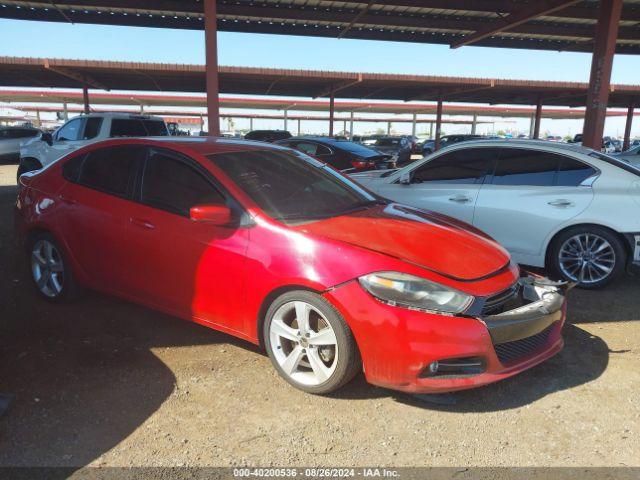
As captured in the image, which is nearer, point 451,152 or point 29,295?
point 29,295

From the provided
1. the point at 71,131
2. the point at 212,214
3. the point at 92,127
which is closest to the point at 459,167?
the point at 212,214

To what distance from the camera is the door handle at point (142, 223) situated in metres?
3.62

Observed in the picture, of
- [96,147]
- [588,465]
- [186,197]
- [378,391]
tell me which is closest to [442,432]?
[378,391]

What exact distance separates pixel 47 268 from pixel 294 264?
2736 mm

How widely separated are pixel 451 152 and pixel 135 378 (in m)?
4.25

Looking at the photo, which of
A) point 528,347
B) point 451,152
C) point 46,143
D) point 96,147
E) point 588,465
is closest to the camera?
point 588,465

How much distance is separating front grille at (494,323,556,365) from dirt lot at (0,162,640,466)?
30 centimetres

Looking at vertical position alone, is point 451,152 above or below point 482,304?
above

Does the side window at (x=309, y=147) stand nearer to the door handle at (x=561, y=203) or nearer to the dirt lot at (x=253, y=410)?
the door handle at (x=561, y=203)

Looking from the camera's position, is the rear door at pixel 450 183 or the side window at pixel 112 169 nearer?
the side window at pixel 112 169

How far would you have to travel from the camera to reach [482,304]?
287 cm

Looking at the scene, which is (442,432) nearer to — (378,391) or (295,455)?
Answer: (378,391)

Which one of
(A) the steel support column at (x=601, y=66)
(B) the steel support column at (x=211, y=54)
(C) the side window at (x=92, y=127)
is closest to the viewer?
(C) the side window at (x=92, y=127)

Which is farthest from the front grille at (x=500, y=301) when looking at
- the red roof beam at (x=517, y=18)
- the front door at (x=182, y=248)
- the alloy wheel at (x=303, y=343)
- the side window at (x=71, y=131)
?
the red roof beam at (x=517, y=18)
